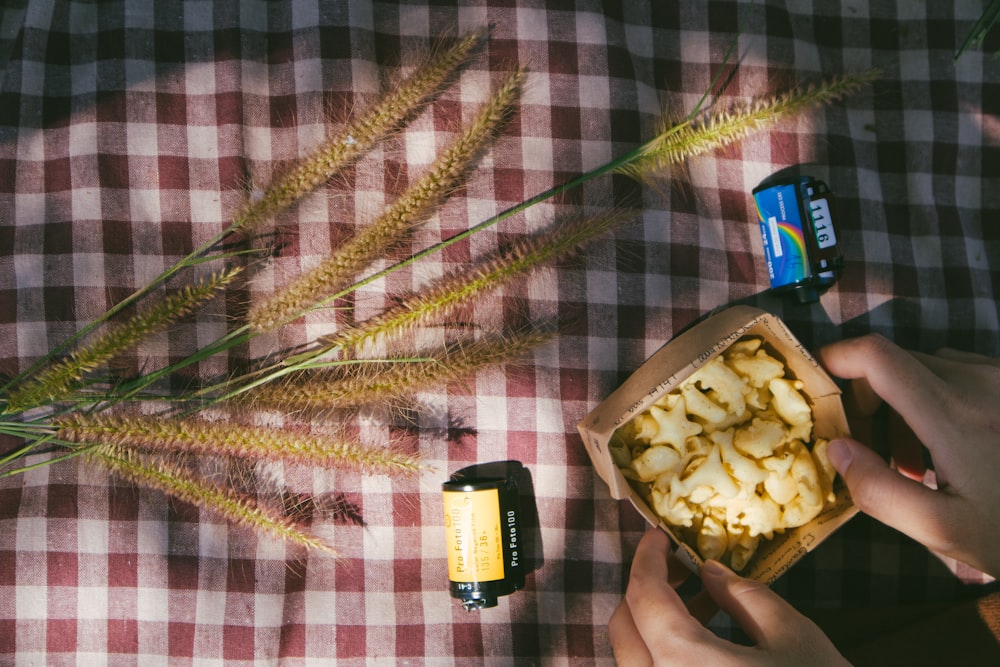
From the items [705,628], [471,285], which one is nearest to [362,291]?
[471,285]

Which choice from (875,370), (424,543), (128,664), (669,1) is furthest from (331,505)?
(669,1)

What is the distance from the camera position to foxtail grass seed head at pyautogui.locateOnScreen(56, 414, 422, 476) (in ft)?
4.48

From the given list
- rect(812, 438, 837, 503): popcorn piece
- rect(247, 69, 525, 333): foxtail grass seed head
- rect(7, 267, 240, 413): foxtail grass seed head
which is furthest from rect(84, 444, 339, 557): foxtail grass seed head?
rect(812, 438, 837, 503): popcorn piece

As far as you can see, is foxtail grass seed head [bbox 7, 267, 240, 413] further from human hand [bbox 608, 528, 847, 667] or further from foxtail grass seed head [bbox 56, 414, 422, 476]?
human hand [bbox 608, 528, 847, 667]

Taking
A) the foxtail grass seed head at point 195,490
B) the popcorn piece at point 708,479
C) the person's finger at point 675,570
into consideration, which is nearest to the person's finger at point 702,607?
the person's finger at point 675,570

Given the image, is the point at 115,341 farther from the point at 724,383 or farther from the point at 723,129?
the point at 723,129

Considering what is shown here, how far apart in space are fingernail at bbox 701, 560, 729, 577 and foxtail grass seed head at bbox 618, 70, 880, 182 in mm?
805

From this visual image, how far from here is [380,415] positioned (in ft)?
4.89

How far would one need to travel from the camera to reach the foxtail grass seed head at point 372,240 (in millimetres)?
1375

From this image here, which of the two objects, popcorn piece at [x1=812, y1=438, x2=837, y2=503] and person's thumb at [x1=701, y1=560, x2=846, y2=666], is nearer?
person's thumb at [x1=701, y1=560, x2=846, y2=666]

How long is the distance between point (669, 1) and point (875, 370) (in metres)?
0.95

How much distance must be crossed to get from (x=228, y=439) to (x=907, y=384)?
52.9 inches

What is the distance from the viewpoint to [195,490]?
1385mm

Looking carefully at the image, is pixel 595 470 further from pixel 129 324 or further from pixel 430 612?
pixel 129 324
